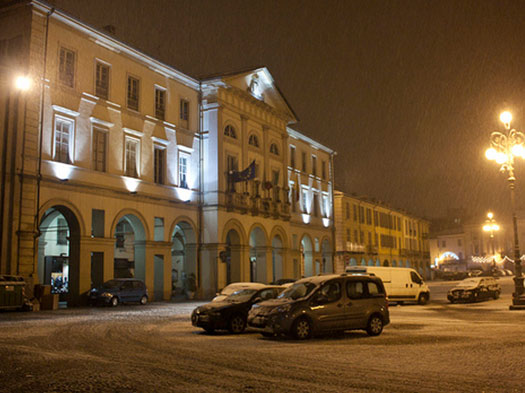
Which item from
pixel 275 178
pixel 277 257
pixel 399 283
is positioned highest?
pixel 275 178

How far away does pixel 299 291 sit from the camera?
50.4 feet

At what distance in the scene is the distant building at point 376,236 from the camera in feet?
197

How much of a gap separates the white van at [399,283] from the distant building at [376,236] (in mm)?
21241

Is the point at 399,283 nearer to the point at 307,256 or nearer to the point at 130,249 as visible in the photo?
the point at 130,249

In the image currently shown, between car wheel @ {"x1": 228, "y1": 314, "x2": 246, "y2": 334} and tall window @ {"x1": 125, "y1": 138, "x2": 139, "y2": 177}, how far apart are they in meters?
16.9

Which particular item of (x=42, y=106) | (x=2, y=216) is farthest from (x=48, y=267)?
(x=42, y=106)

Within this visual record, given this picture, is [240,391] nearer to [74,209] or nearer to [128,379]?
[128,379]

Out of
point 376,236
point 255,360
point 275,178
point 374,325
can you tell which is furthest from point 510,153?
point 376,236

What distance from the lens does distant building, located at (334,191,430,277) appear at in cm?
6003

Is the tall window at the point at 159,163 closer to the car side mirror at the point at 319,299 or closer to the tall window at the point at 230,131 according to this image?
the tall window at the point at 230,131

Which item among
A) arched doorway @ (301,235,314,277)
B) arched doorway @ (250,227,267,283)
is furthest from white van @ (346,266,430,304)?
arched doorway @ (301,235,314,277)

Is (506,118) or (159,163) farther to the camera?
(159,163)

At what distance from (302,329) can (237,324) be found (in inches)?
106

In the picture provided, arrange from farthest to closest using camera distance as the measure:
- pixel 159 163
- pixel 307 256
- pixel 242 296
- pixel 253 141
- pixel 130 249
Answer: pixel 307 256 → pixel 253 141 → pixel 130 249 → pixel 159 163 → pixel 242 296
